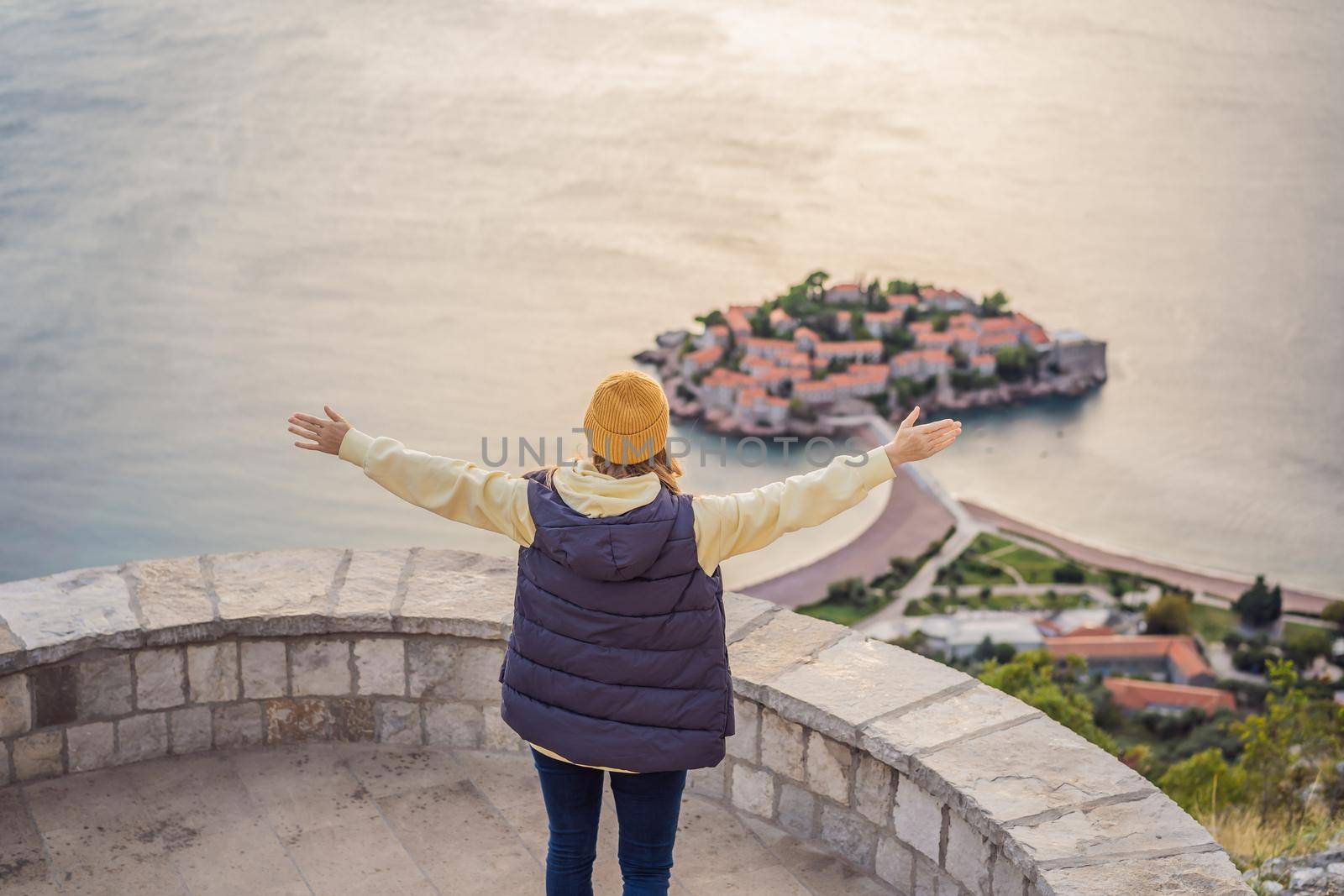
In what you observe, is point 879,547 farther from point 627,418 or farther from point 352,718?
point 627,418

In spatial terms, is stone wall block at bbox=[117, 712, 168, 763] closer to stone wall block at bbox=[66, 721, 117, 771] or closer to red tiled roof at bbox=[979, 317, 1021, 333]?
stone wall block at bbox=[66, 721, 117, 771]

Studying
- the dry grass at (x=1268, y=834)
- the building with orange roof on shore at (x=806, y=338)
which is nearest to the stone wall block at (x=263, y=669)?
the dry grass at (x=1268, y=834)

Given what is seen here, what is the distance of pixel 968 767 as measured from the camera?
2.48 metres

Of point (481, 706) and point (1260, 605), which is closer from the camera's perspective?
point (481, 706)

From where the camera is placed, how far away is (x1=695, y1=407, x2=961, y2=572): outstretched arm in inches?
76.7

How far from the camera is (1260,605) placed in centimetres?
2366

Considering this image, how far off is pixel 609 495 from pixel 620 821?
0.50 m

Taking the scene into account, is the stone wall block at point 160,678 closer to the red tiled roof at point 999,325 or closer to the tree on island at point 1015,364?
the red tiled roof at point 999,325

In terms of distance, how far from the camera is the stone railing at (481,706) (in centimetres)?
240

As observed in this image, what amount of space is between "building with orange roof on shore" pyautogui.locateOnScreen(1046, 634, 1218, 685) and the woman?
19779mm

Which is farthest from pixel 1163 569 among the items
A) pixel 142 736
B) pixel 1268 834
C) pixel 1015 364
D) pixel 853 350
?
pixel 142 736

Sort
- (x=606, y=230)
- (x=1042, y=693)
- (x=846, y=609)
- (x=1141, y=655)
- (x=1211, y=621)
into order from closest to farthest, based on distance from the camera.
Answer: (x=1042, y=693), (x=1141, y=655), (x=846, y=609), (x=1211, y=621), (x=606, y=230)

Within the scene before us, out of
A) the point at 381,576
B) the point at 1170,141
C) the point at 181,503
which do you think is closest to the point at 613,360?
the point at 181,503

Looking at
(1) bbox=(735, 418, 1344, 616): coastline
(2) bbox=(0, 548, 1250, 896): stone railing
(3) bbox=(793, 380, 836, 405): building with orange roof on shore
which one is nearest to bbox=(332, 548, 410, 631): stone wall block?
(2) bbox=(0, 548, 1250, 896): stone railing
